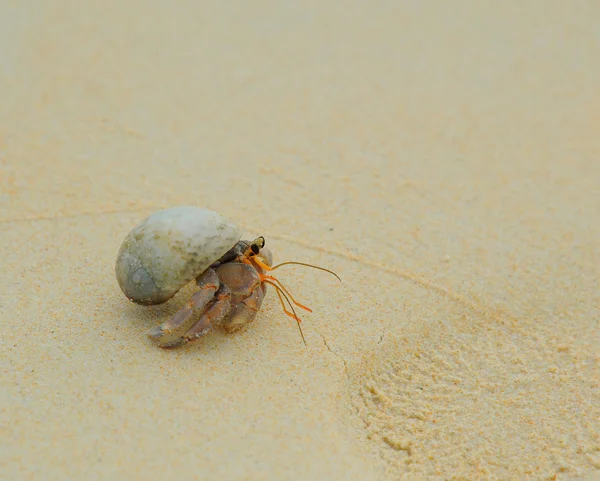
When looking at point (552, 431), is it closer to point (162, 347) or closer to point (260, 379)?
point (260, 379)

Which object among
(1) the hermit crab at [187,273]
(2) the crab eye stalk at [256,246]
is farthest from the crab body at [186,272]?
(2) the crab eye stalk at [256,246]

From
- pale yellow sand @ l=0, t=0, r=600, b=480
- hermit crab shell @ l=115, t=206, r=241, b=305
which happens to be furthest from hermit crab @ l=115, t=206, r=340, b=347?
pale yellow sand @ l=0, t=0, r=600, b=480

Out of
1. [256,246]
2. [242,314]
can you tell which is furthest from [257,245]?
[242,314]

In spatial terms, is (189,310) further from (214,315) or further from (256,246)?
(256,246)

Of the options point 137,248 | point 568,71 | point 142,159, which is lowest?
point 142,159

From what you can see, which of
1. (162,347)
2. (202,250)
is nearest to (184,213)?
(202,250)

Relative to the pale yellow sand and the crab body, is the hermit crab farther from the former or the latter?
the pale yellow sand
